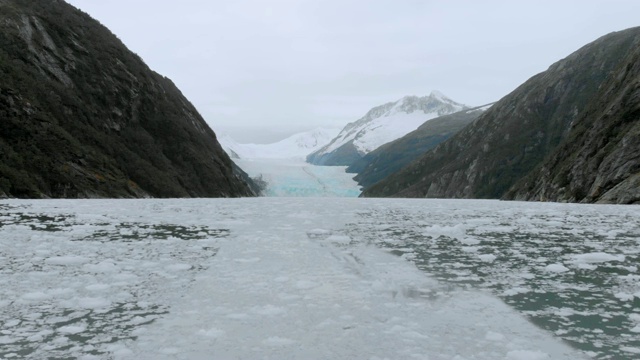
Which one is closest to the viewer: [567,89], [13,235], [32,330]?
[32,330]

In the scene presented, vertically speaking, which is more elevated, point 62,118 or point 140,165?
point 62,118

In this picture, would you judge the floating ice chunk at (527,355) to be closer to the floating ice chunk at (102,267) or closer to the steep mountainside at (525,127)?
the floating ice chunk at (102,267)

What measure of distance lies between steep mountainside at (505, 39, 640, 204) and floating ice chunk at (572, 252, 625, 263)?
3185 cm

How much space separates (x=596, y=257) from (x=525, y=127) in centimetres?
13358

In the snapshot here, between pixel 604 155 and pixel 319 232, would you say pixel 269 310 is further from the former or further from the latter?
pixel 604 155

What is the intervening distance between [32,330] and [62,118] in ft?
161

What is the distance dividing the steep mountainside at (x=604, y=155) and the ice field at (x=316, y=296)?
1339 inches

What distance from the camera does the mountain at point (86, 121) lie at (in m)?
39.5

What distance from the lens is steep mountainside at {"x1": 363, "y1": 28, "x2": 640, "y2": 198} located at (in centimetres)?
12200

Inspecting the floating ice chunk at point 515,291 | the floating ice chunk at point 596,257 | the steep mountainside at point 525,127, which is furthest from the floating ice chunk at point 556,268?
the steep mountainside at point 525,127

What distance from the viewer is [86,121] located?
52.8 m

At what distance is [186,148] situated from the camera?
69.0 metres

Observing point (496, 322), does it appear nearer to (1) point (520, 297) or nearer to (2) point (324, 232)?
(1) point (520, 297)

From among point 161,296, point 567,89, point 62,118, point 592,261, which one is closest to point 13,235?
point 161,296
